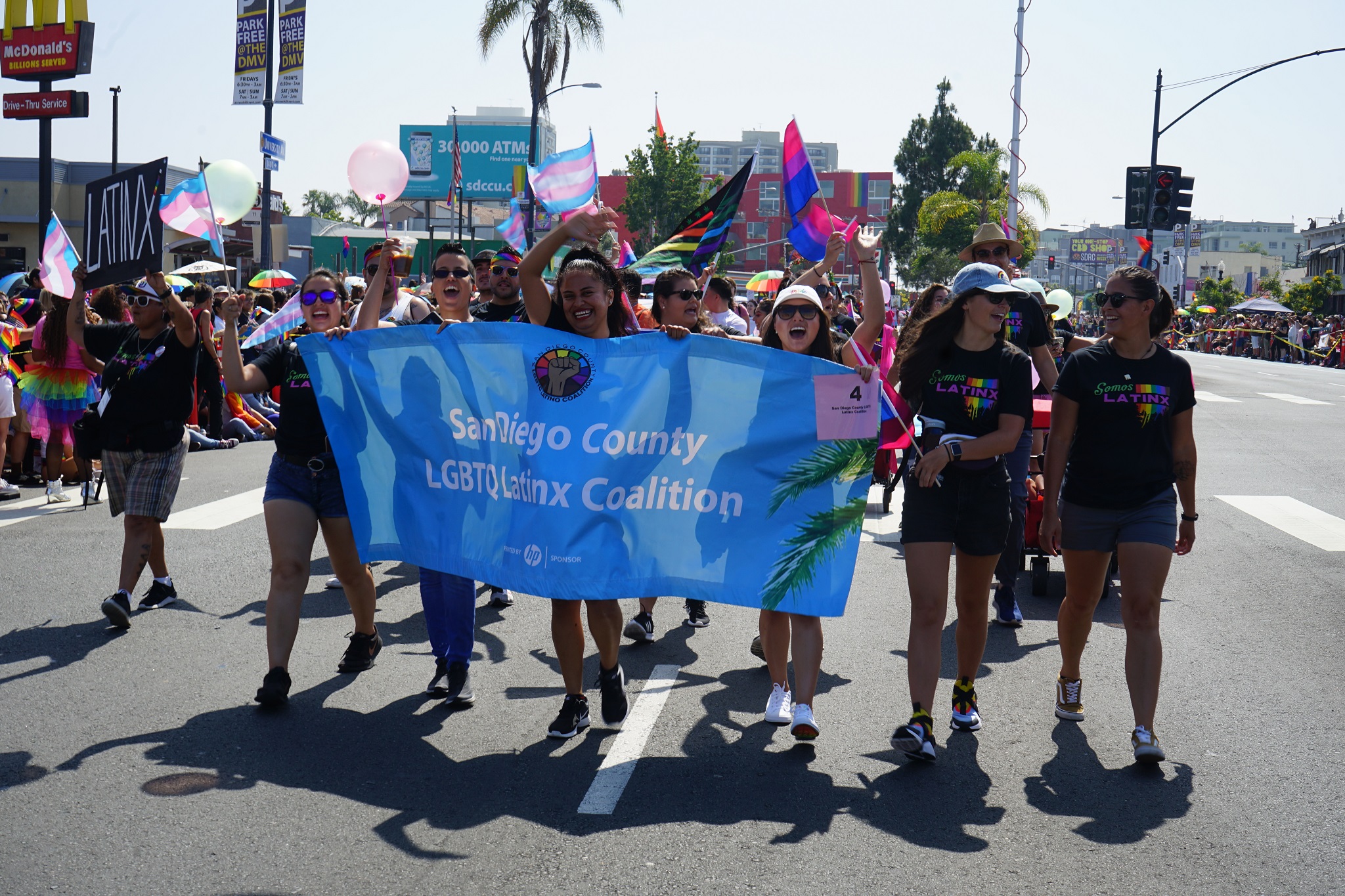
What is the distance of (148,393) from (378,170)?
367 cm

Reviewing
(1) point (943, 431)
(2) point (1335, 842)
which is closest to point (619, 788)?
(1) point (943, 431)

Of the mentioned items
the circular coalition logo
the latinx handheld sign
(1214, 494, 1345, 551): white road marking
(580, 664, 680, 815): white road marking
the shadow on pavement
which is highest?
the latinx handheld sign

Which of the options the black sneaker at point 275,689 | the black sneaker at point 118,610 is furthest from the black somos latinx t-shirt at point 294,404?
the black sneaker at point 118,610

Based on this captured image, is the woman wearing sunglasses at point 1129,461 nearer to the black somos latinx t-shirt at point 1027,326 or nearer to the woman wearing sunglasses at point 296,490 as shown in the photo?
the black somos latinx t-shirt at point 1027,326

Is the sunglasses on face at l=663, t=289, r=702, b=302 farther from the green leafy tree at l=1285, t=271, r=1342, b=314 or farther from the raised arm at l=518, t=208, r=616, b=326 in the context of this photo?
the green leafy tree at l=1285, t=271, r=1342, b=314

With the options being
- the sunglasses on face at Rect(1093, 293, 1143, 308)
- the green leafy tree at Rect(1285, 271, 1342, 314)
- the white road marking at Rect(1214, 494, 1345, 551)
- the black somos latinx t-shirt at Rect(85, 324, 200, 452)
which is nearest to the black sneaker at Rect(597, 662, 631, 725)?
the sunglasses on face at Rect(1093, 293, 1143, 308)

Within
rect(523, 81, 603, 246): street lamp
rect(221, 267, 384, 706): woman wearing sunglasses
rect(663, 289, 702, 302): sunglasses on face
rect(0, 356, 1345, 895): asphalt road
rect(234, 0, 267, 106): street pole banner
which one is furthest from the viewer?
rect(523, 81, 603, 246): street lamp

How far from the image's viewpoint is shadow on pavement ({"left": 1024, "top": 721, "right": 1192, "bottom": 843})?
14.1 ft

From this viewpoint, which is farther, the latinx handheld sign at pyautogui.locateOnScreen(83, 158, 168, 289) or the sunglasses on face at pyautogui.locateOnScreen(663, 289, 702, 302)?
the latinx handheld sign at pyautogui.locateOnScreen(83, 158, 168, 289)

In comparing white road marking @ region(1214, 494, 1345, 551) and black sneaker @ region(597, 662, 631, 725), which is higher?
white road marking @ region(1214, 494, 1345, 551)

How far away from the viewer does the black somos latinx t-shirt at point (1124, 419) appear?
510 cm

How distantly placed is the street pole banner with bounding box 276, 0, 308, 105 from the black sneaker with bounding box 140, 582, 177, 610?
18003 millimetres

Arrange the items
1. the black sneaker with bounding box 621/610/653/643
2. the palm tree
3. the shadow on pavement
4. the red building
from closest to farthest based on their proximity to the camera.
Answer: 1. the shadow on pavement
2. the black sneaker with bounding box 621/610/653/643
3. the palm tree
4. the red building

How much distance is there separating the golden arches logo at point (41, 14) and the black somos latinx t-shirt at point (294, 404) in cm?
1777
